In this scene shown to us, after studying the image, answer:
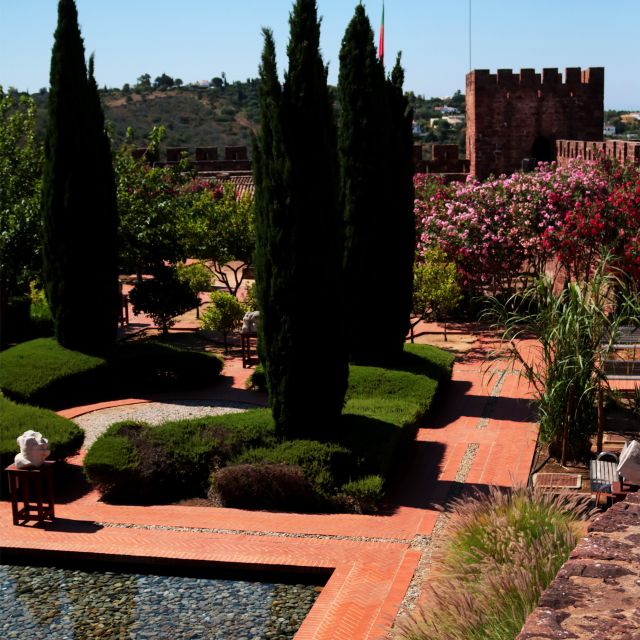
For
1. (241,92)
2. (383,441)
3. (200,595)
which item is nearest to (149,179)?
(383,441)

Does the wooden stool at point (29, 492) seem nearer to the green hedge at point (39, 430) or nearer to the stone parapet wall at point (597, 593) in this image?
the green hedge at point (39, 430)

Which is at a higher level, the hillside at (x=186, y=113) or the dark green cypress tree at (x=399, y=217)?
the hillside at (x=186, y=113)

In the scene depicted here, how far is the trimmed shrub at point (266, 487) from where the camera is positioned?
37.5 ft

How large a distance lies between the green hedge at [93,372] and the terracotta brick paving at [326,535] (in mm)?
3251

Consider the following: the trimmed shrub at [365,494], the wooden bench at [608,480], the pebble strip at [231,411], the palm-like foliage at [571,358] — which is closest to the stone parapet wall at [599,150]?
the pebble strip at [231,411]

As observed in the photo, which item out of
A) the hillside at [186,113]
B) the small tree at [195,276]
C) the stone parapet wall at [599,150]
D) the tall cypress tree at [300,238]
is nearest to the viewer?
the tall cypress tree at [300,238]

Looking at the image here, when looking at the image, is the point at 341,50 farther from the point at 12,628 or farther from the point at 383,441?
the point at 12,628

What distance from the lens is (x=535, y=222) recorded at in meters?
22.8

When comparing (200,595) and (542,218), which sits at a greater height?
(542,218)

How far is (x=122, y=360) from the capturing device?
17375 millimetres

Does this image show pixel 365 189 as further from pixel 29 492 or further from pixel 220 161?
pixel 220 161

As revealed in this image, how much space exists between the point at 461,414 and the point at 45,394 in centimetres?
652

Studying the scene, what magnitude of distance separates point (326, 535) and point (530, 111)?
26265 millimetres

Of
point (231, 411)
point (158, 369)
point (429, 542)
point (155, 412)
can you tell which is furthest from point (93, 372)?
point (429, 542)
